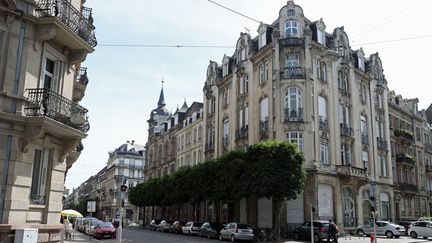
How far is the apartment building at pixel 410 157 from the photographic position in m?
51.0

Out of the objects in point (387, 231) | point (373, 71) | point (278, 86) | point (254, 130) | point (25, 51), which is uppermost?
point (373, 71)

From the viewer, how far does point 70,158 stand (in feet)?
68.8

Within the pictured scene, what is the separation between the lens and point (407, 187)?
51.7 meters

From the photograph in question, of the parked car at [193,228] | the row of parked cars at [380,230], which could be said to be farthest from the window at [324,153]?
the parked car at [193,228]

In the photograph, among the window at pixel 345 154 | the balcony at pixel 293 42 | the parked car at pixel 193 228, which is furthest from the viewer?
the window at pixel 345 154

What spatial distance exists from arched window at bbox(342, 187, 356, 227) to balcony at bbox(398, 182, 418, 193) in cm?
1287

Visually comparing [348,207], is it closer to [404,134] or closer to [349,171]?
[349,171]

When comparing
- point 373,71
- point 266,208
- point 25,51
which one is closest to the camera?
point 25,51

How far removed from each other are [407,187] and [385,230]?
17175 millimetres

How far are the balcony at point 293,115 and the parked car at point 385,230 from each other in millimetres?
11168

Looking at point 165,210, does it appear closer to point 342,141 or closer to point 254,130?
point 254,130

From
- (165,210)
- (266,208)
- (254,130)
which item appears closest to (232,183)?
(266,208)

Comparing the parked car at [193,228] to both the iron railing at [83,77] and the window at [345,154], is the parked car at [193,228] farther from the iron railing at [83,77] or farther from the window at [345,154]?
the iron railing at [83,77]

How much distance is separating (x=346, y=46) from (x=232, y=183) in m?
20.0
